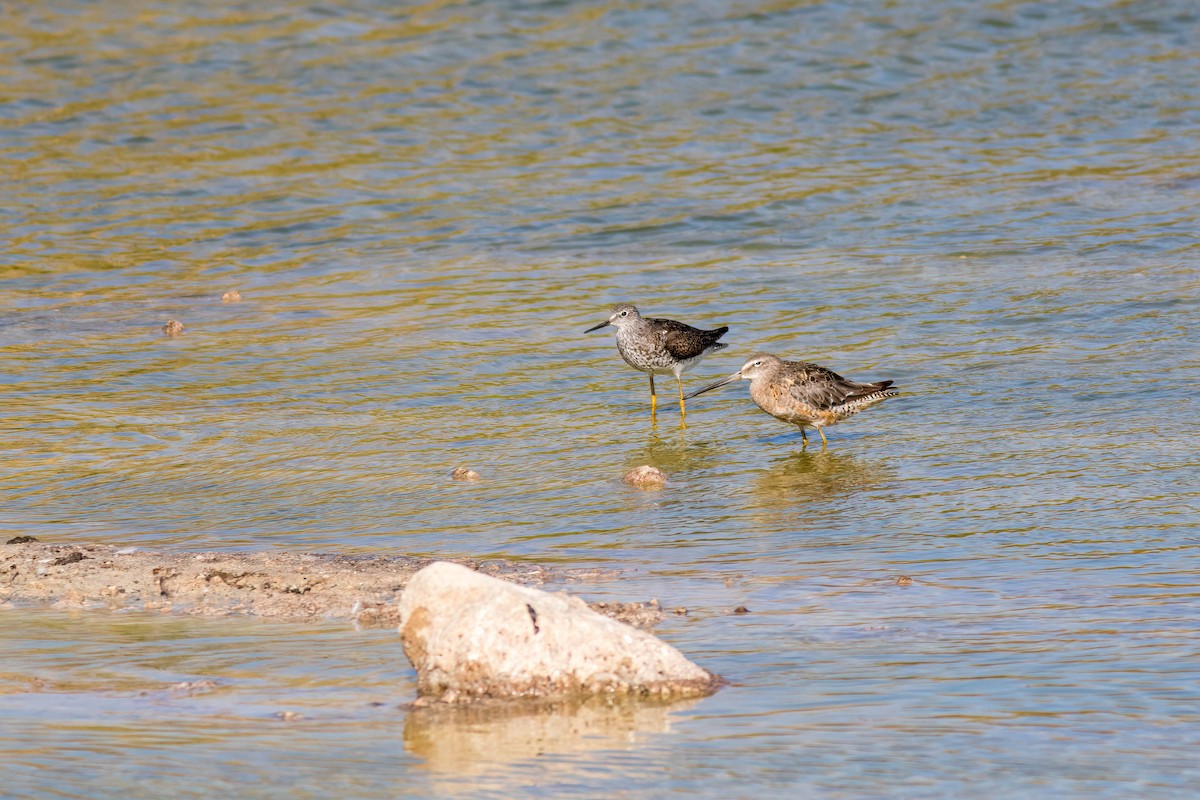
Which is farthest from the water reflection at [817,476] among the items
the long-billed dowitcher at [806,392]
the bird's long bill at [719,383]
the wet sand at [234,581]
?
the wet sand at [234,581]

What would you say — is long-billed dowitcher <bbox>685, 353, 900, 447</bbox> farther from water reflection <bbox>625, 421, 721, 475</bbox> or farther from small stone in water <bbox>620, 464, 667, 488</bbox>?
small stone in water <bbox>620, 464, 667, 488</bbox>

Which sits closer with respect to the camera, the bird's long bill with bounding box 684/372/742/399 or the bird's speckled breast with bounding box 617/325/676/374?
the bird's long bill with bounding box 684/372/742/399

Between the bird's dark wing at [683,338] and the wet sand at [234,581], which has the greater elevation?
the wet sand at [234,581]

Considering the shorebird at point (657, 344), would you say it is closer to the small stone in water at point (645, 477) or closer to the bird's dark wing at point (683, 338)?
the bird's dark wing at point (683, 338)

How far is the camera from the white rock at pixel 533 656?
5500 millimetres

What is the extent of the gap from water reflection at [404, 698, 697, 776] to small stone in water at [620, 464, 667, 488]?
148 inches

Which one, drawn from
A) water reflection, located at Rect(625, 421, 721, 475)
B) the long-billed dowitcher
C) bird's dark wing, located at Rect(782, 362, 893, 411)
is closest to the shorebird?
water reflection, located at Rect(625, 421, 721, 475)

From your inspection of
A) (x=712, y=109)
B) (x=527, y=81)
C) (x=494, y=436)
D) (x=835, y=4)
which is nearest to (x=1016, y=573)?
(x=494, y=436)

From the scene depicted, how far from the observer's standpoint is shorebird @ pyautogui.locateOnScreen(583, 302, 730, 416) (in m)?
11.6

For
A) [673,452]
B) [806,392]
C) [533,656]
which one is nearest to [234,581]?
[533,656]

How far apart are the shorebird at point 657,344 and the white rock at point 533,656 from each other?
19.2 ft

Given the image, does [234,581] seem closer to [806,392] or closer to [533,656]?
[533,656]

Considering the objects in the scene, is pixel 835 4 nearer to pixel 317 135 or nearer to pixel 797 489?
pixel 317 135

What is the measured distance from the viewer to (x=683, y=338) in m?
11.8
